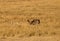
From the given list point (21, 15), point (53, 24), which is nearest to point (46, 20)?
point (53, 24)

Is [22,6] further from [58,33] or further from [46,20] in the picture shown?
[58,33]

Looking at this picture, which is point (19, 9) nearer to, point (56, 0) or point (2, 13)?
point (2, 13)

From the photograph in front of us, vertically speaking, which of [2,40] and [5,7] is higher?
[5,7]

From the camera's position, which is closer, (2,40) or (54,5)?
(2,40)

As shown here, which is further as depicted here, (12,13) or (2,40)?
(12,13)

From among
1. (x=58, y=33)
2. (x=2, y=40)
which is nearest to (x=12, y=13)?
(x=2, y=40)

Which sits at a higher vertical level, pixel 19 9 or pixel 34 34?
pixel 19 9
